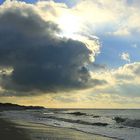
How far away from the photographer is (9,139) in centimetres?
2680

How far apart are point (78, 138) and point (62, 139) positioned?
2004mm

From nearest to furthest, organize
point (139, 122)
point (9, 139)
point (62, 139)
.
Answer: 1. point (9, 139)
2. point (62, 139)
3. point (139, 122)

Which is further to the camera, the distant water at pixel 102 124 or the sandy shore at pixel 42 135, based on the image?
the distant water at pixel 102 124

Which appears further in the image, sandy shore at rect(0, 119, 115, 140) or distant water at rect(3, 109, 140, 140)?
distant water at rect(3, 109, 140, 140)

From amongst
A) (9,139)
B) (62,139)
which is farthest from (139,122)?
(9,139)

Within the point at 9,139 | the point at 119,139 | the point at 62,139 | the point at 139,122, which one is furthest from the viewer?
the point at 139,122

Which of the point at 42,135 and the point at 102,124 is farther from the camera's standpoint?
the point at 102,124

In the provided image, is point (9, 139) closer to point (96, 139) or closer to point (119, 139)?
point (96, 139)

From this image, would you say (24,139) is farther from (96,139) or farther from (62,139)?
(96,139)

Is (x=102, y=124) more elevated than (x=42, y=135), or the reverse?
(x=102, y=124)

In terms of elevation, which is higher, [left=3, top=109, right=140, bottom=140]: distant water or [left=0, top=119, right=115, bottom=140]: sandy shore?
[left=3, top=109, right=140, bottom=140]: distant water

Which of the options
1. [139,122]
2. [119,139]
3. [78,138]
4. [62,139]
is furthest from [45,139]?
[139,122]

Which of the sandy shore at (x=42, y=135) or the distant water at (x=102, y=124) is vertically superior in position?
the distant water at (x=102, y=124)

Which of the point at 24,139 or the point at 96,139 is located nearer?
the point at 24,139
